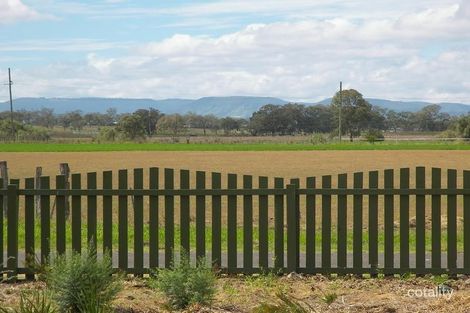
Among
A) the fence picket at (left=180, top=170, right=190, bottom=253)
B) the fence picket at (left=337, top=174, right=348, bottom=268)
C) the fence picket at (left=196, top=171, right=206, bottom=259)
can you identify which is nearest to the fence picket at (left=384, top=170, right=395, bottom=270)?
the fence picket at (left=337, top=174, right=348, bottom=268)

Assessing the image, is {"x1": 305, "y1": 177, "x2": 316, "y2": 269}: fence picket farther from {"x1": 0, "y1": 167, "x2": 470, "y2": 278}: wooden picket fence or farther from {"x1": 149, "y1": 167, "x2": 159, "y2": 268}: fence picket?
{"x1": 149, "y1": 167, "x2": 159, "y2": 268}: fence picket

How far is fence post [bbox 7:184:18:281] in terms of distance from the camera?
9727 mm

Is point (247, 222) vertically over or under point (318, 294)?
over

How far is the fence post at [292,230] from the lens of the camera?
9539 mm

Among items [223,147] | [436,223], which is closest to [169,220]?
[436,223]

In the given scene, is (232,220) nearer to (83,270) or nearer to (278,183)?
(278,183)

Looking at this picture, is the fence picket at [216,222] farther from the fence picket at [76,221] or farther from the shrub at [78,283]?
the shrub at [78,283]

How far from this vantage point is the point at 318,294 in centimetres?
852

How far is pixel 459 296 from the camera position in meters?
7.50

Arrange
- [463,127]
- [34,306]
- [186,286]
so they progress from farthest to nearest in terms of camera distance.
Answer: [463,127] → [186,286] → [34,306]

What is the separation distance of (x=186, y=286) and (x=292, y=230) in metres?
2.40

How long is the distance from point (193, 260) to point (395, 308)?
344cm

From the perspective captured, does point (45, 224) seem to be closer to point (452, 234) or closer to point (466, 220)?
point (452, 234)

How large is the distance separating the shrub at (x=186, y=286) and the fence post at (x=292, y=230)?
200cm
